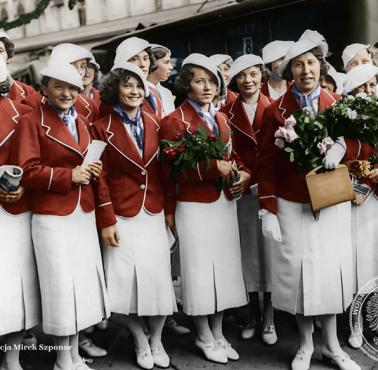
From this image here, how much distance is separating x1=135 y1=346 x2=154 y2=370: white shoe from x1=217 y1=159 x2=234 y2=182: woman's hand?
4.50 ft

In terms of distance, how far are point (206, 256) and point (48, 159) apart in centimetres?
131

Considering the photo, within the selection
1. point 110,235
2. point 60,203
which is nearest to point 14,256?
point 60,203

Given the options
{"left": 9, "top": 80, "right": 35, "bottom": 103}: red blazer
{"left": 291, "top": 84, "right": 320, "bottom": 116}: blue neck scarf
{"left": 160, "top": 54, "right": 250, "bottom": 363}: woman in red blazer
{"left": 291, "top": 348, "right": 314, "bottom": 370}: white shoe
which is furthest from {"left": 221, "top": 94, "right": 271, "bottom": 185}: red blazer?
{"left": 9, "top": 80, "right": 35, "bottom": 103}: red blazer

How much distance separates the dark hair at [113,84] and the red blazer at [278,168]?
39.0 inches

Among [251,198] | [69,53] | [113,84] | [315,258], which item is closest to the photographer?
[315,258]

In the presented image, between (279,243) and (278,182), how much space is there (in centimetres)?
43

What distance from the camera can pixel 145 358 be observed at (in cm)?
413

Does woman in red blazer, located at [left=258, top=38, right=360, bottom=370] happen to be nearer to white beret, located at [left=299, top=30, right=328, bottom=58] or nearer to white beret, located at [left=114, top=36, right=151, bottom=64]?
white beret, located at [left=299, top=30, right=328, bottom=58]

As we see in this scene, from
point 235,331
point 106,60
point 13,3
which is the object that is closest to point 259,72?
point 235,331

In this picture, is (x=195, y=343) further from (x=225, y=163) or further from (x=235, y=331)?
(x=225, y=163)

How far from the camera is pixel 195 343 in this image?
A: 445 cm

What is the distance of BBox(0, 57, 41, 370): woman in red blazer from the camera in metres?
3.76

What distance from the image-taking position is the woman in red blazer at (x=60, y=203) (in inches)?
145

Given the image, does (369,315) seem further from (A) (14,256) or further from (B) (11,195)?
(B) (11,195)
